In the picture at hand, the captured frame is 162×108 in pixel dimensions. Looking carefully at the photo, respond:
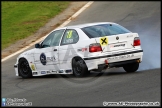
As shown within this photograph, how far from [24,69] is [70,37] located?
2.22 meters

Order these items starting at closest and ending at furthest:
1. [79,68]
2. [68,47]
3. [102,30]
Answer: [79,68] < [102,30] < [68,47]

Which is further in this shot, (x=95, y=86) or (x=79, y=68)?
(x=79, y=68)

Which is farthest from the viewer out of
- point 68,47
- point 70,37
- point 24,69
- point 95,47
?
point 24,69

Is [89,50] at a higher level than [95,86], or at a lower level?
higher

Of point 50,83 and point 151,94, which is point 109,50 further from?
point 151,94

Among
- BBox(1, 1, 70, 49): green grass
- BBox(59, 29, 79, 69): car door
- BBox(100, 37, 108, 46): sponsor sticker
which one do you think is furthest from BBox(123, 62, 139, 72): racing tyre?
BBox(1, 1, 70, 49): green grass

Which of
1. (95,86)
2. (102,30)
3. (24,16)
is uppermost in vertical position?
(24,16)

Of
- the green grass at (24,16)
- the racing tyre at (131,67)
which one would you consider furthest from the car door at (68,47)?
the green grass at (24,16)

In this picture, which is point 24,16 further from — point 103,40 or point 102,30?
point 103,40

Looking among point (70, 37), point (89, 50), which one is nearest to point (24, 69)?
point (70, 37)

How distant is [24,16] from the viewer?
90.7 ft

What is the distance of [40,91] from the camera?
12055mm

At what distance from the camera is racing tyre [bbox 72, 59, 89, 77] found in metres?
13.3

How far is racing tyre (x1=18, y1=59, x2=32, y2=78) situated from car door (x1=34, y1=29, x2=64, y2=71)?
19.0 inches
